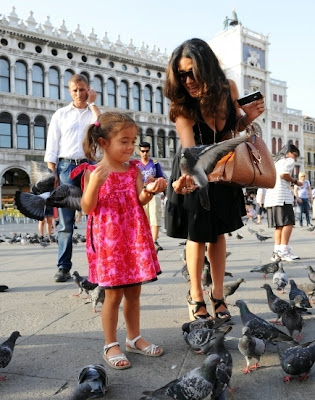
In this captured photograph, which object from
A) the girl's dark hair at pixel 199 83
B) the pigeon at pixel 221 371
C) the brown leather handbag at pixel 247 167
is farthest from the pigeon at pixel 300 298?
the girl's dark hair at pixel 199 83

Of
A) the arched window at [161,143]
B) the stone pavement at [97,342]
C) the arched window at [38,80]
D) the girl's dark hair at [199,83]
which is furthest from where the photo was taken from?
the arched window at [161,143]

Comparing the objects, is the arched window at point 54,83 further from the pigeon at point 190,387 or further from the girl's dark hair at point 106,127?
the pigeon at point 190,387

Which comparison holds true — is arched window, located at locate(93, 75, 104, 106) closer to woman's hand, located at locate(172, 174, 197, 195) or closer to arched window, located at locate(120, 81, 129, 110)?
arched window, located at locate(120, 81, 129, 110)

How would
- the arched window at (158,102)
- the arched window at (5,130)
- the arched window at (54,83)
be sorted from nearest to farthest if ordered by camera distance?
1. the arched window at (5,130)
2. the arched window at (54,83)
3. the arched window at (158,102)

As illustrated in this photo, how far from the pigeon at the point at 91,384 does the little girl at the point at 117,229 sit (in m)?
0.38

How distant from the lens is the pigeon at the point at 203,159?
7.29 ft

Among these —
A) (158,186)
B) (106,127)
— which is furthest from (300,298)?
(106,127)

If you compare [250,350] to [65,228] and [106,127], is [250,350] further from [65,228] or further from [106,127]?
[65,228]

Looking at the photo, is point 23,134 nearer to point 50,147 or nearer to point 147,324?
point 50,147

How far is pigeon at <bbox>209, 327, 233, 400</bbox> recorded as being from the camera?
1747 mm

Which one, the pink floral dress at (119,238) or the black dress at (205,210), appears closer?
the pink floral dress at (119,238)

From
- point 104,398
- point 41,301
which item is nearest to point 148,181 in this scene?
point 104,398

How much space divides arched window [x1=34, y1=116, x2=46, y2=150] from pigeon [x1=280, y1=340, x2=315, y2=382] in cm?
2951

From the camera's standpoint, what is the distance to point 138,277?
2.33m
